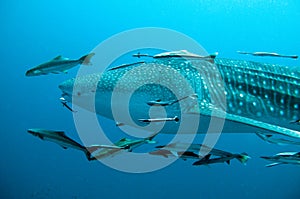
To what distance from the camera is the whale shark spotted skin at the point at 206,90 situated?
2.68m

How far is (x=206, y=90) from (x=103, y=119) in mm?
14251

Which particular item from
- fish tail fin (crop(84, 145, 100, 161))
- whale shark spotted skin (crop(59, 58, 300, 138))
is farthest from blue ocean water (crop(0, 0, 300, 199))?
fish tail fin (crop(84, 145, 100, 161))

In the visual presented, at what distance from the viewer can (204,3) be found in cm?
2062

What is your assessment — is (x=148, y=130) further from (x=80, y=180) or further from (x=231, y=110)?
(x=80, y=180)

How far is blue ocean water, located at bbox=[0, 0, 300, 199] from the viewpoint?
15578 mm

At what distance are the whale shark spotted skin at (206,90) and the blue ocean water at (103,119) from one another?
1174 cm

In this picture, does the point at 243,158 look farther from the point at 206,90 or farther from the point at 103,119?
the point at 103,119

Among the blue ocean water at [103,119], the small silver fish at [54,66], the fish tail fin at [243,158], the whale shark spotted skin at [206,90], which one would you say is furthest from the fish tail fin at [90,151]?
the blue ocean water at [103,119]

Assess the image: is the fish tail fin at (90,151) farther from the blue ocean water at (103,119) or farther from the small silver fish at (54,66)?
the blue ocean water at (103,119)

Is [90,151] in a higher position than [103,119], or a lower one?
higher

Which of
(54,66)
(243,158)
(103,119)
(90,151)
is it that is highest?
(54,66)

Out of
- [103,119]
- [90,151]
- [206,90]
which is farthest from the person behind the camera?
[103,119]

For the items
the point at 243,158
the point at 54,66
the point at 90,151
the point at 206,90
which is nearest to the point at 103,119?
the point at 54,66

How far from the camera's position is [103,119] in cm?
1684
